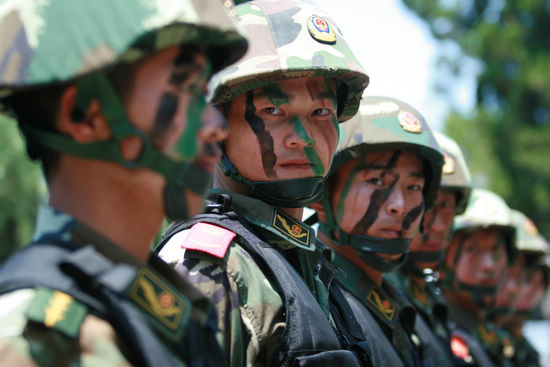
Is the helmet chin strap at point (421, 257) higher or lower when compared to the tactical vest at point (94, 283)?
lower

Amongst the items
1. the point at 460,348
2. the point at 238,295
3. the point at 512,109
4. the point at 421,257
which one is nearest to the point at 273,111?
the point at 238,295

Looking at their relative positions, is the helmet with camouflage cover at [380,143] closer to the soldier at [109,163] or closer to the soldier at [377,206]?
the soldier at [377,206]

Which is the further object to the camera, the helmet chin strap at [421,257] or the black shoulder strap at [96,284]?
the helmet chin strap at [421,257]

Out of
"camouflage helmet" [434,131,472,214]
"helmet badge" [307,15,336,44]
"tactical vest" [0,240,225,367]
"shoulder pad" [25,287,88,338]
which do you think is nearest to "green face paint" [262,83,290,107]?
"helmet badge" [307,15,336,44]

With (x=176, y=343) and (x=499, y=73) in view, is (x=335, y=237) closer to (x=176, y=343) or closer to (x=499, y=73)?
(x=176, y=343)

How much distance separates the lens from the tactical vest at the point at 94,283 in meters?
1.92

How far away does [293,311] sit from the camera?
291 centimetres

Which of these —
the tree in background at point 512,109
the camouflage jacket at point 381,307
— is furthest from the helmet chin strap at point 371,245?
the tree in background at point 512,109

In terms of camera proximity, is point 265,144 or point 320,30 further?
point 320,30

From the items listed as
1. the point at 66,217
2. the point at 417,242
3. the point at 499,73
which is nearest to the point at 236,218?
the point at 66,217

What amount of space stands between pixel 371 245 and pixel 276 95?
1.35 meters

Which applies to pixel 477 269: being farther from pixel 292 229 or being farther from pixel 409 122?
pixel 292 229

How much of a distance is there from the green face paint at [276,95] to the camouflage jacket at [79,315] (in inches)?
51.9

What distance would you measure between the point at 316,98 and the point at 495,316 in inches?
209
